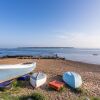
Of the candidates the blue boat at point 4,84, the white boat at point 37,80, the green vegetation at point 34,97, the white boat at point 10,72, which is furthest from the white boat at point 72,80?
the blue boat at point 4,84

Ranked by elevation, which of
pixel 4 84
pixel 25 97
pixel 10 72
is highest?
pixel 10 72

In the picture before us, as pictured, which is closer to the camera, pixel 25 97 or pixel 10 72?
pixel 25 97

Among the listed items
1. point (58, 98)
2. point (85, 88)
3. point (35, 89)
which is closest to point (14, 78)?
point (35, 89)

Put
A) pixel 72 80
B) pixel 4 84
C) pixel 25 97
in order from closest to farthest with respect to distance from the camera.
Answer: pixel 25 97
pixel 4 84
pixel 72 80

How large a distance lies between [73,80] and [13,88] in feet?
14.4

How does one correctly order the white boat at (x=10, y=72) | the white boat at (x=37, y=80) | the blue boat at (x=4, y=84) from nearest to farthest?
the blue boat at (x=4, y=84)
the white boat at (x=10, y=72)
the white boat at (x=37, y=80)

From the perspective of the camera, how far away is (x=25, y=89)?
32.5 ft

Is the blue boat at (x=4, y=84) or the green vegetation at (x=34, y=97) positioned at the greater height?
the blue boat at (x=4, y=84)

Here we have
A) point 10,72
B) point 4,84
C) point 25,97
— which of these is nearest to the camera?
point 25,97

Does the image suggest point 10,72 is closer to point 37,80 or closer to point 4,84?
point 4,84

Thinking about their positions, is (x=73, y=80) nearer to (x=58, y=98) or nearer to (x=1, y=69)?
(x=58, y=98)

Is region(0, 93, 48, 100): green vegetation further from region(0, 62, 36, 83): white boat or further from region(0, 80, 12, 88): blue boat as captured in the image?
region(0, 62, 36, 83): white boat

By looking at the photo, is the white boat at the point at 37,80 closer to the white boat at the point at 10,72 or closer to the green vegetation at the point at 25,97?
the white boat at the point at 10,72

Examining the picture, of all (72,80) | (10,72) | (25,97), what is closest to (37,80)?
(25,97)
